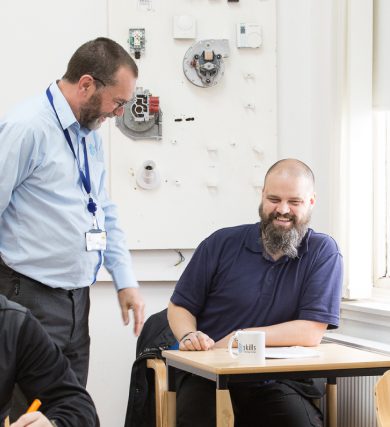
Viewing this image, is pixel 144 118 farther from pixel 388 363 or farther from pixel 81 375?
pixel 388 363

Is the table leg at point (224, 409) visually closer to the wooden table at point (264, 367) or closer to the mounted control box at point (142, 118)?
the wooden table at point (264, 367)

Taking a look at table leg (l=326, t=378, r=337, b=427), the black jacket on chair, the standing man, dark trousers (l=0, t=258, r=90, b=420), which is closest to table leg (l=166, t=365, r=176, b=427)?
the standing man

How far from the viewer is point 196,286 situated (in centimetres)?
354

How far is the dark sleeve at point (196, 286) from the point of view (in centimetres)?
354

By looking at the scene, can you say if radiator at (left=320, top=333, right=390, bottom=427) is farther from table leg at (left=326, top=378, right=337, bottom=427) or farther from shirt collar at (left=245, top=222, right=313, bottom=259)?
shirt collar at (left=245, top=222, right=313, bottom=259)

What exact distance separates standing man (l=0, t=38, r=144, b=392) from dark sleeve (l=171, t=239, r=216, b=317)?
1.32 feet

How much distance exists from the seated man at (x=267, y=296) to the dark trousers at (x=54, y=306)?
424mm

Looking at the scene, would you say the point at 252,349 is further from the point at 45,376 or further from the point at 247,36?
the point at 247,36

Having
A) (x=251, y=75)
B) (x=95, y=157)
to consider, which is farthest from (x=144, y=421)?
(x=251, y=75)

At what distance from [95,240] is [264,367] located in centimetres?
80

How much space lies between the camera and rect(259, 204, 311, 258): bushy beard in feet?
11.2

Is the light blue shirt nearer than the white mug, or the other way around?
the white mug

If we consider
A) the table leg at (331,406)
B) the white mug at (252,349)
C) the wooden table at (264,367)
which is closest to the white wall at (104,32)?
the table leg at (331,406)

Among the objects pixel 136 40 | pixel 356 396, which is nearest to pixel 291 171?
pixel 356 396
